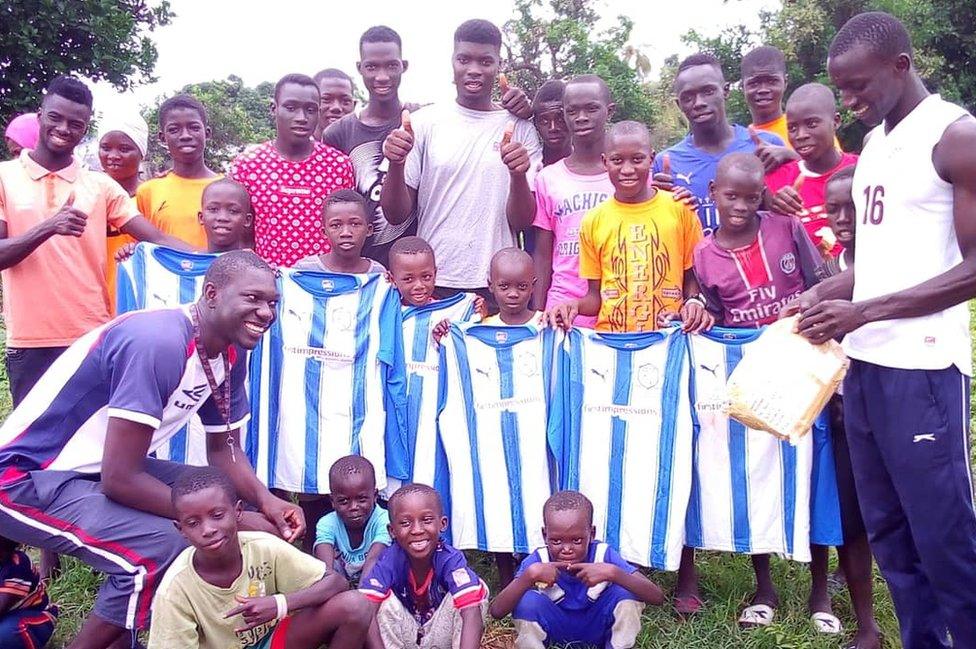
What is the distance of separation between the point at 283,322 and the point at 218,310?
1.06 metres

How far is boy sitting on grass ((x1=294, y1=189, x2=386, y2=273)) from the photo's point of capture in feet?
13.8

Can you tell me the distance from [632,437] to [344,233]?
5.38 feet

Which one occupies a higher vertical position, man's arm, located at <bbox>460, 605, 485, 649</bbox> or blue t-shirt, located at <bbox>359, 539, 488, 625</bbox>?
blue t-shirt, located at <bbox>359, 539, 488, 625</bbox>

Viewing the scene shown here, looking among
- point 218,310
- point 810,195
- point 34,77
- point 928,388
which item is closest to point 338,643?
point 218,310

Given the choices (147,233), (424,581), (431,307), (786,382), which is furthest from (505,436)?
(147,233)

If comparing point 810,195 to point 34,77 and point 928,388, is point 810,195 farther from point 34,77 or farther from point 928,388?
point 34,77

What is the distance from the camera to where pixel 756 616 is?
149 inches

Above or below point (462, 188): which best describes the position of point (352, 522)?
below

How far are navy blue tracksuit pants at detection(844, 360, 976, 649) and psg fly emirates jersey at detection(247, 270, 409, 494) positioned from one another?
213 centimetres

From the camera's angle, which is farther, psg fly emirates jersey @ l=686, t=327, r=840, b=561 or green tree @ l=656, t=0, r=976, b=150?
green tree @ l=656, t=0, r=976, b=150

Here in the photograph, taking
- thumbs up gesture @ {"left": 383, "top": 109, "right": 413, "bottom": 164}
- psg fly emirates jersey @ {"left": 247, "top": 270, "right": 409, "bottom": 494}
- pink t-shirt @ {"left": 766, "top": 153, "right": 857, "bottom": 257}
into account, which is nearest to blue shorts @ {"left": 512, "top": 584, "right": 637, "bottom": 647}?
psg fly emirates jersey @ {"left": 247, "top": 270, "right": 409, "bottom": 494}

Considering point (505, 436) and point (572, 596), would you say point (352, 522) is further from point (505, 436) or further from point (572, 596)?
point (572, 596)

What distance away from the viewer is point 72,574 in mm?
4188

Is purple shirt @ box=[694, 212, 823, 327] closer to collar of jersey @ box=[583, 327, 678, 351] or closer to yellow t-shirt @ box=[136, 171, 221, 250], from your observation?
collar of jersey @ box=[583, 327, 678, 351]
